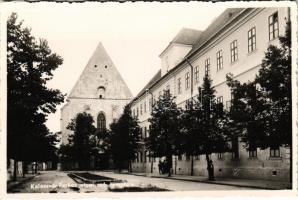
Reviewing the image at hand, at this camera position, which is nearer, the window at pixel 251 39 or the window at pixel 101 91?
the window at pixel 251 39

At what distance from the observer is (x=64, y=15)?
11.7 meters

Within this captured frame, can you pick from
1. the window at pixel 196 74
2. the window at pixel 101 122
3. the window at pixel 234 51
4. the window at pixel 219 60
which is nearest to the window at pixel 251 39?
the window at pixel 234 51

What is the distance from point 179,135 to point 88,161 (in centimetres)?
3011

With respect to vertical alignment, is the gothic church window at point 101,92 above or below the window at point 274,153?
above

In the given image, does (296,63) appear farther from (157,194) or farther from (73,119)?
(73,119)

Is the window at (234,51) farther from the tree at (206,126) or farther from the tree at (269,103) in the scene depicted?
the tree at (269,103)

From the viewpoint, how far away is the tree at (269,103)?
12.1 metres

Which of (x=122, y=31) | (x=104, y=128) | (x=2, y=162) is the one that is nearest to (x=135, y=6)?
(x=122, y=31)

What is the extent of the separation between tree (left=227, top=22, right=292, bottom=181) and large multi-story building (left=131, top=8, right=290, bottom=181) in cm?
84

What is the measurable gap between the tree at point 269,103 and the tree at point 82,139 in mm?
34901

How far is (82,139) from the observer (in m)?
50.8

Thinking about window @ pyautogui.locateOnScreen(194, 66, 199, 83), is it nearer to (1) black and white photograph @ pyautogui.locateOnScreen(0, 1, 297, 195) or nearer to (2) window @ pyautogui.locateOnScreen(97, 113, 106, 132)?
(1) black and white photograph @ pyautogui.locateOnScreen(0, 1, 297, 195)

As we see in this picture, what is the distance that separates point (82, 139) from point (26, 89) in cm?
3655

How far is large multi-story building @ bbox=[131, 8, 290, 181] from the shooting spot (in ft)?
57.5
